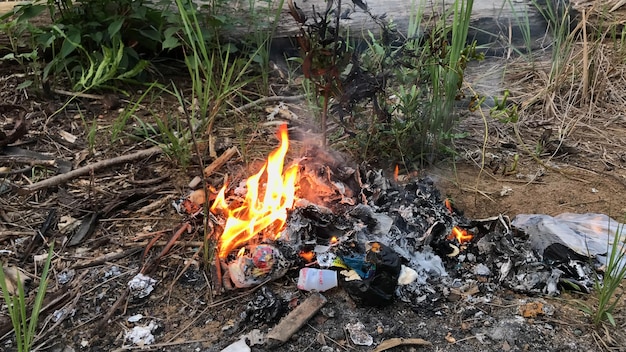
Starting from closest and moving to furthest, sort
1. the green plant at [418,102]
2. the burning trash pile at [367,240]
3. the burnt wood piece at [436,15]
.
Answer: the burning trash pile at [367,240]
the green plant at [418,102]
the burnt wood piece at [436,15]

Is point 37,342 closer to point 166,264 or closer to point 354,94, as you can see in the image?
point 166,264

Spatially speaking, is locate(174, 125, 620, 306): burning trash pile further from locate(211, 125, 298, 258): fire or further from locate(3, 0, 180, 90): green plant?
locate(3, 0, 180, 90): green plant

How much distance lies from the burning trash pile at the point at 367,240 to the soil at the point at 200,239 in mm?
63

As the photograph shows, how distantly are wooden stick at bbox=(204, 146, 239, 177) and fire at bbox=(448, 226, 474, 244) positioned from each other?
121 centimetres

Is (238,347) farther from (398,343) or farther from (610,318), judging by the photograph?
(610,318)

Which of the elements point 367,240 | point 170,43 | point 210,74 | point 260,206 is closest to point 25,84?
point 170,43

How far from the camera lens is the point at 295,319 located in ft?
6.50

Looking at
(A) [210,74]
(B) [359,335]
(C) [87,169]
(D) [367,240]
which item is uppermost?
(A) [210,74]

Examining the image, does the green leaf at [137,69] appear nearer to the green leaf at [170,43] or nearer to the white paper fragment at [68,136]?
the green leaf at [170,43]

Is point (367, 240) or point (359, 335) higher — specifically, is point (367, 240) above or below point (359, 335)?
above

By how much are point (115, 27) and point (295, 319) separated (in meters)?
2.30

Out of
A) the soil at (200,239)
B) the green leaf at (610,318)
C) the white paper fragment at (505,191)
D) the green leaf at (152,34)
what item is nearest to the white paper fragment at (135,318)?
the soil at (200,239)

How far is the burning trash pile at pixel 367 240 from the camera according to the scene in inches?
84.3

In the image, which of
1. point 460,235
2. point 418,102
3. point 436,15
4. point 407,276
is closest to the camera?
point 407,276
